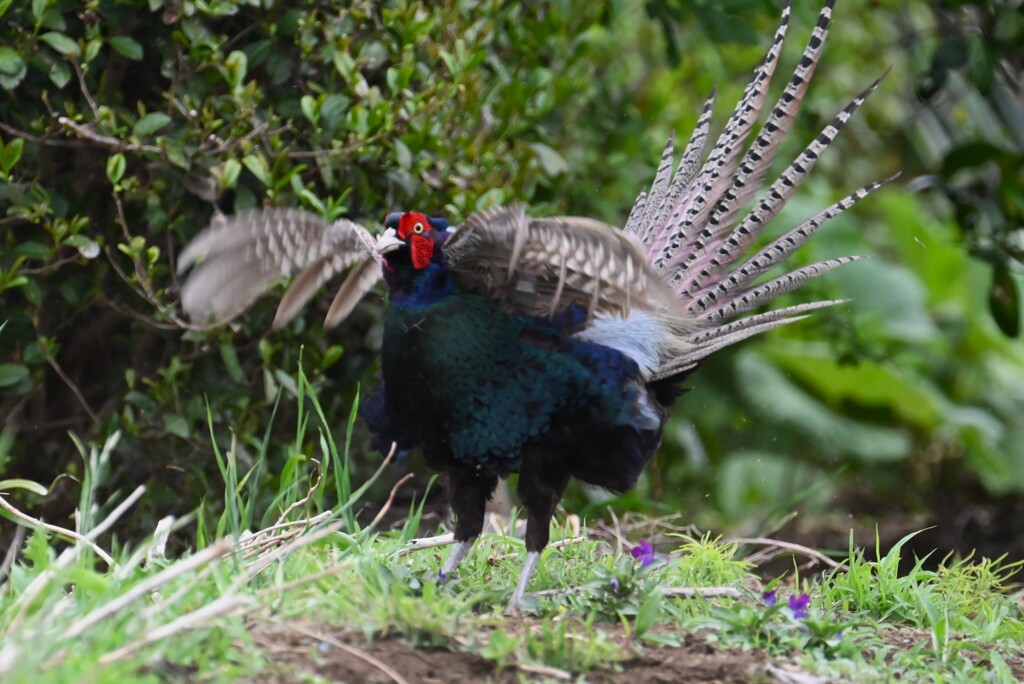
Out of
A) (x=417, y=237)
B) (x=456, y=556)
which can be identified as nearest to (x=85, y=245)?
(x=417, y=237)

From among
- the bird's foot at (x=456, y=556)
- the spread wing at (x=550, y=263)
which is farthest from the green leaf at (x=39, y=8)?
the bird's foot at (x=456, y=556)

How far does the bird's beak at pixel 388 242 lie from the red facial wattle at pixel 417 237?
19 millimetres

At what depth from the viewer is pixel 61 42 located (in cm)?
384

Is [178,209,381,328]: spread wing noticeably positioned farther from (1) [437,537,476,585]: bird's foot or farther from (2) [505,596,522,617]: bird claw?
(2) [505,596,522,617]: bird claw

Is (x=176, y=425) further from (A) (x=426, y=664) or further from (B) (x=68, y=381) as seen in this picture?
(A) (x=426, y=664)

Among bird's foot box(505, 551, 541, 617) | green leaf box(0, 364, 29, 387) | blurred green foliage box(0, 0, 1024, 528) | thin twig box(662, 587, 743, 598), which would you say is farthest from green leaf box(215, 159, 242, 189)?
thin twig box(662, 587, 743, 598)

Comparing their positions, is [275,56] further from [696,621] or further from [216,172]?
[696,621]

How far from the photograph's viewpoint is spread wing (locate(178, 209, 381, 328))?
330cm

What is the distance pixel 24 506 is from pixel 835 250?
6185 mm

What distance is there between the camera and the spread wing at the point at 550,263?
2906 mm

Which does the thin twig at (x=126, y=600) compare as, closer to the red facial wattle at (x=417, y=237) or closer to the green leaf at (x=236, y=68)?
the red facial wattle at (x=417, y=237)

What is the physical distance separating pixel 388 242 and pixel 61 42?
1.26 meters

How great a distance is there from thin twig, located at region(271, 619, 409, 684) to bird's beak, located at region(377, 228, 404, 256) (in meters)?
1.12

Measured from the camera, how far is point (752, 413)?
26.3 ft
